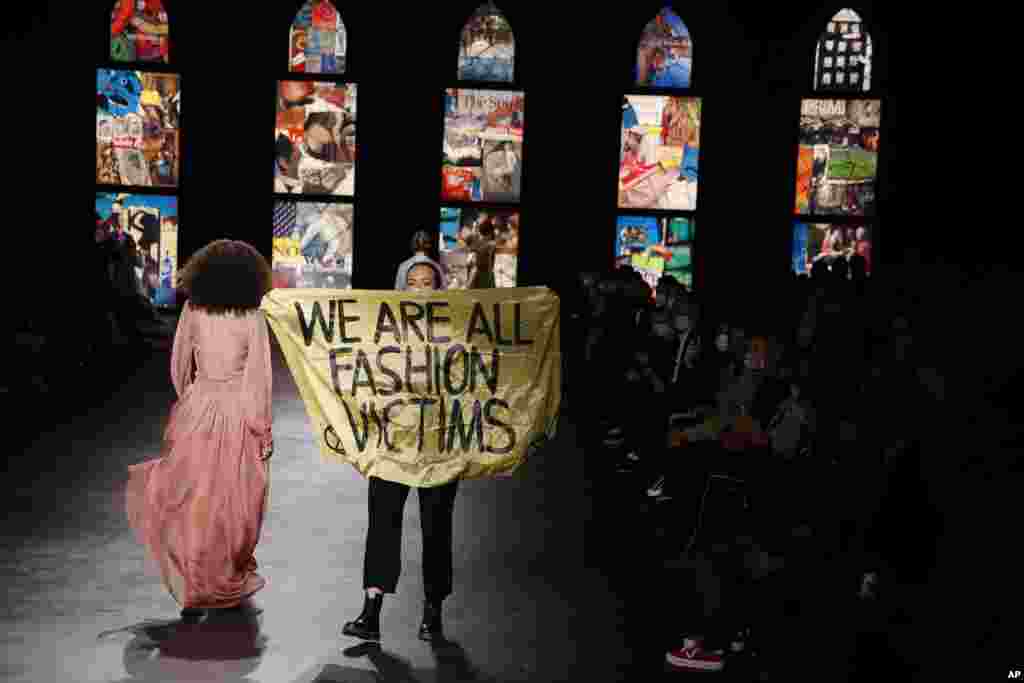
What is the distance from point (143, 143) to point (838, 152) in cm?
991

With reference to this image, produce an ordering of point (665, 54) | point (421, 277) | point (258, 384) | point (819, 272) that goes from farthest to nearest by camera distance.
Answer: point (665, 54), point (819, 272), point (421, 277), point (258, 384)

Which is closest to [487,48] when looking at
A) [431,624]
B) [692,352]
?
[692,352]

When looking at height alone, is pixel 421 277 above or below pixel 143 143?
below

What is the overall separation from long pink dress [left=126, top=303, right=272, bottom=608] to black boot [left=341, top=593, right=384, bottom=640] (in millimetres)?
783

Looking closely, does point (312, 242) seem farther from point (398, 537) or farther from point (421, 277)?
point (398, 537)

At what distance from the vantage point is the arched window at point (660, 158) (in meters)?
24.1

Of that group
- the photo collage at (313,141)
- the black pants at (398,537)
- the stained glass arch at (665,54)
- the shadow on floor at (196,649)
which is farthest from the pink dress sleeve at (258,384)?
the stained glass arch at (665,54)

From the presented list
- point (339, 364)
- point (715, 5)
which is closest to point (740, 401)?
point (339, 364)

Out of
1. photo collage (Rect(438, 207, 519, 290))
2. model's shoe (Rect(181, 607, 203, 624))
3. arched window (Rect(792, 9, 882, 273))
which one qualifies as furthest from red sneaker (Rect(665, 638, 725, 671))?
arched window (Rect(792, 9, 882, 273))

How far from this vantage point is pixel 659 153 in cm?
2423

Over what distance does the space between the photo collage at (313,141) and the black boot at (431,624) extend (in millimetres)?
16489

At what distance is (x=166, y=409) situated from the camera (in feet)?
49.8

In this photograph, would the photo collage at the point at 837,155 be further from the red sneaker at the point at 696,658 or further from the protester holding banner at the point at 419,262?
the red sneaker at the point at 696,658

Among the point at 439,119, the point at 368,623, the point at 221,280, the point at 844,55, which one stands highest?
the point at 844,55
